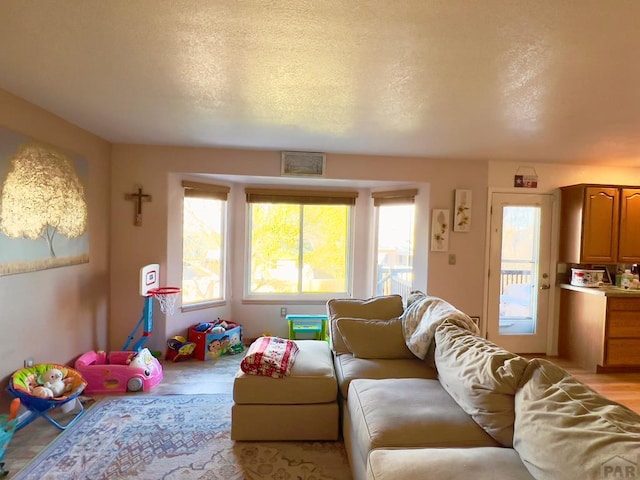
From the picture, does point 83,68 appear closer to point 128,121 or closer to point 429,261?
point 128,121

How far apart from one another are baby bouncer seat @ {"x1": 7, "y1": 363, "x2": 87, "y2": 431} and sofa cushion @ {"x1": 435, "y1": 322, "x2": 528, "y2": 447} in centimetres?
258

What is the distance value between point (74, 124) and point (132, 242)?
1.25 meters

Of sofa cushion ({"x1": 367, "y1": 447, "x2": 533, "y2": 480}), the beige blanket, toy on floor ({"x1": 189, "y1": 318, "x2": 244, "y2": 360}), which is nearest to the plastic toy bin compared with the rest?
toy on floor ({"x1": 189, "y1": 318, "x2": 244, "y2": 360})

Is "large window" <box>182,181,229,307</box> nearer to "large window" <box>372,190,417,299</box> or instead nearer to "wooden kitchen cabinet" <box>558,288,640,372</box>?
"large window" <box>372,190,417,299</box>

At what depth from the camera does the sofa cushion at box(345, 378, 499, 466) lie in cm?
155

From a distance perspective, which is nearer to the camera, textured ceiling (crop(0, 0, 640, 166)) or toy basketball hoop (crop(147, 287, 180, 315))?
textured ceiling (crop(0, 0, 640, 166))

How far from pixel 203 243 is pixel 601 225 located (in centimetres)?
455

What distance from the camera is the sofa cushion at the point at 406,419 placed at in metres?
1.55

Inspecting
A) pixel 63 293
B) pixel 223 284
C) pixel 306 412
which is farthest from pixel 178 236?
pixel 306 412

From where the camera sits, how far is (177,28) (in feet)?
5.10

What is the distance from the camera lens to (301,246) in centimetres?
462

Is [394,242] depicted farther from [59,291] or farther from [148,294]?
[59,291]

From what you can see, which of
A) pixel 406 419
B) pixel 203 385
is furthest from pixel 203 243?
pixel 406 419

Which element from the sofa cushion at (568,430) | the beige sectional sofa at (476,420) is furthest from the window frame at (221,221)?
the sofa cushion at (568,430)
